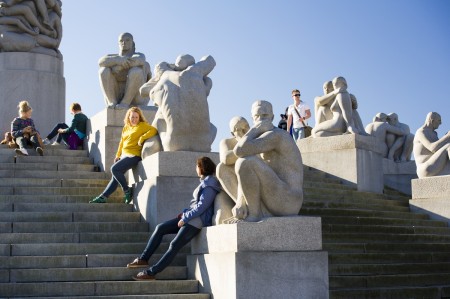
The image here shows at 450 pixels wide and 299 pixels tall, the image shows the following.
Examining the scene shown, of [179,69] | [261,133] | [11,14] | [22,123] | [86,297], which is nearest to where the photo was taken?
[86,297]

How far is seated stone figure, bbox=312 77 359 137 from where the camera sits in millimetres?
19188

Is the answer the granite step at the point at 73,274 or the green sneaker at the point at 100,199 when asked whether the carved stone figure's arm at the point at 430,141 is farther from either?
the granite step at the point at 73,274

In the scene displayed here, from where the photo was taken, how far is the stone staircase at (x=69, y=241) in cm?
1048

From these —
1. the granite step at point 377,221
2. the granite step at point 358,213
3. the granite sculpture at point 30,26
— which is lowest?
the granite step at point 377,221

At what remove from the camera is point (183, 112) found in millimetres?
12898

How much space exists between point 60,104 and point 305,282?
12510 millimetres

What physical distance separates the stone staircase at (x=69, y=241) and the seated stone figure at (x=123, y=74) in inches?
85.2

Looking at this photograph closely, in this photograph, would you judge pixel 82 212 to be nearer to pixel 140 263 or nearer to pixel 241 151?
pixel 140 263

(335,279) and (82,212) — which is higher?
→ (82,212)

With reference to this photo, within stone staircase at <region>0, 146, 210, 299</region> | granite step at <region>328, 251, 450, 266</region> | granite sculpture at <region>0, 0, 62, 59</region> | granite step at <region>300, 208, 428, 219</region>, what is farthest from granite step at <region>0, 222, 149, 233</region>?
granite sculpture at <region>0, 0, 62, 59</region>

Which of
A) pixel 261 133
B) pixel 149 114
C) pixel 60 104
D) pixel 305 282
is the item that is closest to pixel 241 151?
pixel 261 133

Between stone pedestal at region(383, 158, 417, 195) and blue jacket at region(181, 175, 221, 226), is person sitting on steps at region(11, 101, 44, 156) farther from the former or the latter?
stone pedestal at region(383, 158, 417, 195)

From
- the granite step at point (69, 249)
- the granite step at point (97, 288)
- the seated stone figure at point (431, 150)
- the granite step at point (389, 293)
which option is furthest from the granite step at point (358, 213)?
the granite step at point (97, 288)

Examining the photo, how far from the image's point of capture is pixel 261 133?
1078 cm
